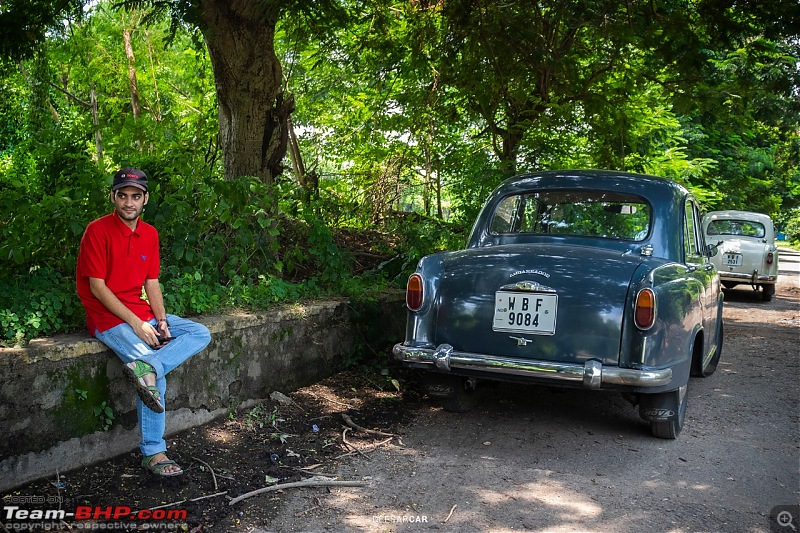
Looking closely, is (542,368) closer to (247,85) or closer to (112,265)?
(112,265)

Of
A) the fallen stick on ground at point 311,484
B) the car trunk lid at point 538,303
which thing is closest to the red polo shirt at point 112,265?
the fallen stick on ground at point 311,484

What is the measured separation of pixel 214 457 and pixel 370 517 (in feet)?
4.30

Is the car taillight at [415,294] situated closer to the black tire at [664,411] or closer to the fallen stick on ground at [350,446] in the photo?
the fallen stick on ground at [350,446]

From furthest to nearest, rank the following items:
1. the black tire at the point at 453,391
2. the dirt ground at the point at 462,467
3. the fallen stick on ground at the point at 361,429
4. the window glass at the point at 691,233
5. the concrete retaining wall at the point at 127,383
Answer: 1. the window glass at the point at 691,233
2. the black tire at the point at 453,391
3. the fallen stick on ground at the point at 361,429
4. the concrete retaining wall at the point at 127,383
5. the dirt ground at the point at 462,467

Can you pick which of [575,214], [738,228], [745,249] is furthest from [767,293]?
[575,214]

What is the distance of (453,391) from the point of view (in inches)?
227

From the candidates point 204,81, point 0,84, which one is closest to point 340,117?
point 204,81

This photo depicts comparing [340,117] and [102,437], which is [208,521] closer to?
[102,437]

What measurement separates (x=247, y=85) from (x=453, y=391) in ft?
12.7

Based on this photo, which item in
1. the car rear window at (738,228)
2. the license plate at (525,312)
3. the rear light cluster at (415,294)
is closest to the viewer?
the license plate at (525,312)

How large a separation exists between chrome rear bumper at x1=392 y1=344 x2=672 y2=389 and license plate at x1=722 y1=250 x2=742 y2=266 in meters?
12.1

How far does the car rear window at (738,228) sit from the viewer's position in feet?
53.4

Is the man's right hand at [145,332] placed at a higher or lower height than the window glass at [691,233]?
lower

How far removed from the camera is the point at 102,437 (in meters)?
4.38
